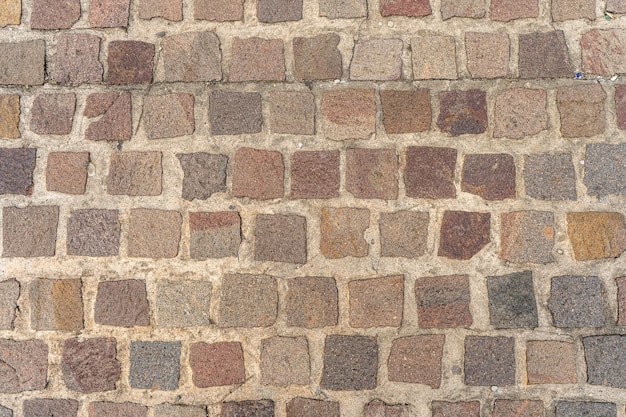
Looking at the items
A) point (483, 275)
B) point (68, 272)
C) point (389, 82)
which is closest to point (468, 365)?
point (483, 275)

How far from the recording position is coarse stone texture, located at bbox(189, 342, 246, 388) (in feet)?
7.75

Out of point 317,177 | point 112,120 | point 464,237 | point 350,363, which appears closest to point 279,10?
point 317,177

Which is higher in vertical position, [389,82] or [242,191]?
[389,82]

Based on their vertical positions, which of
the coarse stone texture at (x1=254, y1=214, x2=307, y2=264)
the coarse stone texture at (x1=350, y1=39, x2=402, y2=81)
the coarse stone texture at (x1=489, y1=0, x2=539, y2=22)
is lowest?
the coarse stone texture at (x1=254, y1=214, x2=307, y2=264)

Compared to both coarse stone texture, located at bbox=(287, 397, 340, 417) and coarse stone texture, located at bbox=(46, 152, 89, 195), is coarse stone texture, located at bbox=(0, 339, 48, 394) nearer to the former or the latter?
coarse stone texture, located at bbox=(46, 152, 89, 195)

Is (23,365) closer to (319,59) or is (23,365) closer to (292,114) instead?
(292,114)

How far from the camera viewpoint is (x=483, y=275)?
7.75ft

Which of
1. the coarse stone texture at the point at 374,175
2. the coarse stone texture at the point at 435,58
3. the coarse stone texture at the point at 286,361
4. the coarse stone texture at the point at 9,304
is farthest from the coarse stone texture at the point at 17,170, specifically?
the coarse stone texture at the point at 435,58

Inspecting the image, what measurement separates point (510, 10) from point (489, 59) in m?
0.28

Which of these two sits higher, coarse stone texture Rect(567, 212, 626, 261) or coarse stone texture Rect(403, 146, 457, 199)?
coarse stone texture Rect(403, 146, 457, 199)

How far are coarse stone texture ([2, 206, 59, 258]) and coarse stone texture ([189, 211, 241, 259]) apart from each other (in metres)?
0.73

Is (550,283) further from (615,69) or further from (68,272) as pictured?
(68,272)

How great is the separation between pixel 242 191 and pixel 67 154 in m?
0.91

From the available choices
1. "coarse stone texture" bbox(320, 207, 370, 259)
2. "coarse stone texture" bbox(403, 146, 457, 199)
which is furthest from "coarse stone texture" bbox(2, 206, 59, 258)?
"coarse stone texture" bbox(403, 146, 457, 199)
